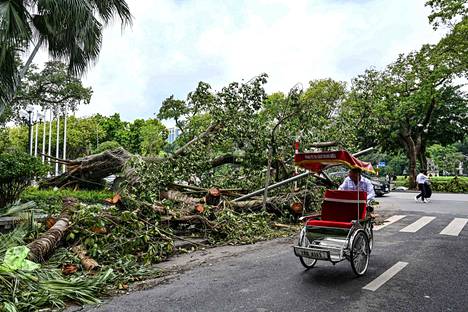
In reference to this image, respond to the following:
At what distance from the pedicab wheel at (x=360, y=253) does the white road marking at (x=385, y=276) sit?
0.26 meters

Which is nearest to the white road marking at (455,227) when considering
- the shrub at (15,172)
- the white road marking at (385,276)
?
the white road marking at (385,276)

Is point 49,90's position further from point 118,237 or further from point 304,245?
point 304,245

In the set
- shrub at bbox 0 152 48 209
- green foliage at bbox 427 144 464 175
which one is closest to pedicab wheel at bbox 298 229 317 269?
shrub at bbox 0 152 48 209

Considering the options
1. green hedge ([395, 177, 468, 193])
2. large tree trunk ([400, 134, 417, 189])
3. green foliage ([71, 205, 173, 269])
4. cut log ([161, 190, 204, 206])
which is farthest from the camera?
large tree trunk ([400, 134, 417, 189])

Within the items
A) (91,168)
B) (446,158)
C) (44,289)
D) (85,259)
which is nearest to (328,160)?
(85,259)

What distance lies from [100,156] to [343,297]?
11029 millimetres

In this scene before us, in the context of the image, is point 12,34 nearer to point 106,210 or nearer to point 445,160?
point 106,210

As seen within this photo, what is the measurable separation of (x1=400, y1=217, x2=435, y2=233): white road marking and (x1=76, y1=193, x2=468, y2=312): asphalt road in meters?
1.83

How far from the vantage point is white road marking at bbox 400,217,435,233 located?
9.35 m

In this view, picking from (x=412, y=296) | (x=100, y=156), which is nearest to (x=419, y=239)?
(x=412, y=296)

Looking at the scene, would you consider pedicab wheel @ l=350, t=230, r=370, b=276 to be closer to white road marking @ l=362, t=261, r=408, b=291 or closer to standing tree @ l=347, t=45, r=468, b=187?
white road marking @ l=362, t=261, r=408, b=291

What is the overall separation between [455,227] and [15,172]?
38.6 ft

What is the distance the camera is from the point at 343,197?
591 cm

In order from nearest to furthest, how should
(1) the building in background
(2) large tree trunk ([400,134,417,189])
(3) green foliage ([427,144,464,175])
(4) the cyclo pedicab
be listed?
(4) the cyclo pedicab → (1) the building in background → (2) large tree trunk ([400,134,417,189]) → (3) green foliage ([427,144,464,175])
